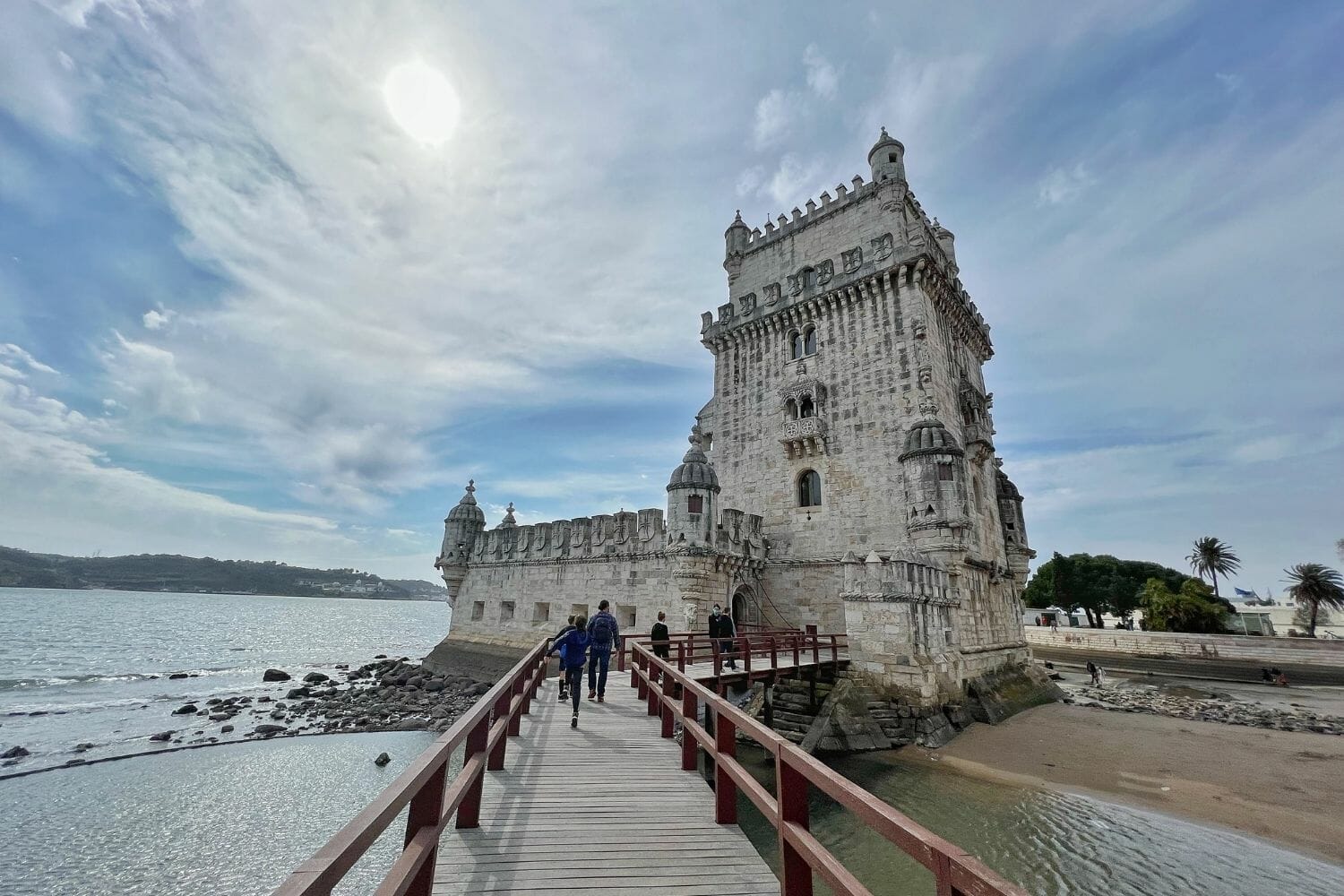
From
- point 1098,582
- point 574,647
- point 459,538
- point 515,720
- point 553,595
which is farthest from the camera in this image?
point 1098,582

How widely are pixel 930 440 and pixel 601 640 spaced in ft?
42.3

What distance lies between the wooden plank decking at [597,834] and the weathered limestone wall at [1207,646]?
4347 cm

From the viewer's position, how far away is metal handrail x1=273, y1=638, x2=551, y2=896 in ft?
7.07

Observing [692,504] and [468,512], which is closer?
[692,504]

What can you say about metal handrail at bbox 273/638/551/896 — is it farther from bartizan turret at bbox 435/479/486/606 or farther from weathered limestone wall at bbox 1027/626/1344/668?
weathered limestone wall at bbox 1027/626/1344/668

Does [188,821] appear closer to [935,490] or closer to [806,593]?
[806,593]

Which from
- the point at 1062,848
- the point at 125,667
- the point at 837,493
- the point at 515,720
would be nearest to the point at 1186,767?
the point at 1062,848

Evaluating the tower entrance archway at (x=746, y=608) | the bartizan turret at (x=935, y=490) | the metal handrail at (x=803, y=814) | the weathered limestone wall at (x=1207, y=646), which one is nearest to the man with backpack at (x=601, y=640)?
the metal handrail at (x=803, y=814)

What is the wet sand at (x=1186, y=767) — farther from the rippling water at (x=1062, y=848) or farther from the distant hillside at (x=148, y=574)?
the distant hillside at (x=148, y=574)

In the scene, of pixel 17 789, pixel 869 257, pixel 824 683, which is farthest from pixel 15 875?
pixel 869 257

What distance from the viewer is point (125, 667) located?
116ft

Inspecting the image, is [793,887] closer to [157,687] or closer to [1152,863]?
[1152,863]

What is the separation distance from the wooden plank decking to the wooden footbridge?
0.01m

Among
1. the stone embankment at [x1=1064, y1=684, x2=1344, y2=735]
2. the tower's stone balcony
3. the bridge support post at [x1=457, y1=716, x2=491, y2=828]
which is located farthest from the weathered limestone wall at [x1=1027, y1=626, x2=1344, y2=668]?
the bridge support post at [x1=457, y1=716, x2=491, y2=828]
